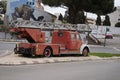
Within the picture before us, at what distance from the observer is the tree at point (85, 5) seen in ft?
198

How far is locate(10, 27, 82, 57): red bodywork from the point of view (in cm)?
2577

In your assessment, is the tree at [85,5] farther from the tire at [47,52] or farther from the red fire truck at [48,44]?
the tire at [47,52]

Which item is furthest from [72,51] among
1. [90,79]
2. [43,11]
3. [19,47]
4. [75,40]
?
[43,11]

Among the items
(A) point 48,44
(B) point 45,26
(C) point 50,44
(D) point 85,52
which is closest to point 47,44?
(A) point 48,44

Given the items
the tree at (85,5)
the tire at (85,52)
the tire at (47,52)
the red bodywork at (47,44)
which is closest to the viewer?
the red bodywork at (47,44)

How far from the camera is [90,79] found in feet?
50.2

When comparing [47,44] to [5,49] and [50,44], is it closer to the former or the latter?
[50,44]

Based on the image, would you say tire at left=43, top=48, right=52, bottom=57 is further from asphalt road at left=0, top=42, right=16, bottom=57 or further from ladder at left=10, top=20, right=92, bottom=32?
asphalt road at left=0, top=42, right=16, bottom=57

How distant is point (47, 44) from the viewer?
87.1 ft

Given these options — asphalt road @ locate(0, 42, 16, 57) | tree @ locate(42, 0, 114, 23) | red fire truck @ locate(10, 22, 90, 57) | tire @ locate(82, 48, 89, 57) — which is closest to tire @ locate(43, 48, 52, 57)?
red fire truck @ locate(10, 22, 90, 57)

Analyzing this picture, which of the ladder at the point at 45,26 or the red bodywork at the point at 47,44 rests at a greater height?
the ladder at the point at 45,26

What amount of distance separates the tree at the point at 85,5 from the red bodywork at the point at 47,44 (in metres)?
30.7

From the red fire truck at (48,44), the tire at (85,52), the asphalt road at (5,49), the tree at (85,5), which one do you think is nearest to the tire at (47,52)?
the red fire truck at (48,44)

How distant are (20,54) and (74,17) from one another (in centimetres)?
3571
